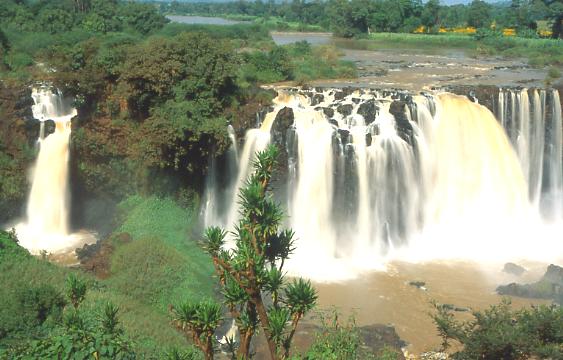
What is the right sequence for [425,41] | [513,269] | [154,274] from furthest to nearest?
1. [425,41]
2. [513,269]
3. [154,274]

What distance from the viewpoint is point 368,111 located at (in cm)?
1905

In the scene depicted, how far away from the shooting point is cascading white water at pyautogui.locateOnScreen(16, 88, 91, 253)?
1898cm

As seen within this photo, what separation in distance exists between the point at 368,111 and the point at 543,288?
6967mm

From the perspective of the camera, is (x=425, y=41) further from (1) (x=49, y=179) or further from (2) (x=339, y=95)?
(1) (x=49, y=179)

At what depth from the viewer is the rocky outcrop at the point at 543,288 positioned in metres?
15.1

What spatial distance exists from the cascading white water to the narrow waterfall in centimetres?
441

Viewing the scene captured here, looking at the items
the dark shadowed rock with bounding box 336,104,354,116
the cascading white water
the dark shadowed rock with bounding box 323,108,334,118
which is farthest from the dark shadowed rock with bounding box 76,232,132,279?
the dark shadowed rock with bounding box 336,104,354,116

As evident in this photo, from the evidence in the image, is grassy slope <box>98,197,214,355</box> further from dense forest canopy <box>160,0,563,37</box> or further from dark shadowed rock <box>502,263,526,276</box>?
dense forest canopy <box>160,0,563,37</box>

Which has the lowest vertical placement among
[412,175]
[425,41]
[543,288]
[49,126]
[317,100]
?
[543,288]

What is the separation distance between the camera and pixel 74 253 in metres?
17.5

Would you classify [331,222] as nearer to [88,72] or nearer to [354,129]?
[354,129]

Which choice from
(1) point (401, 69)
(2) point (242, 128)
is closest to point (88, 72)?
(2) point (242, 128)

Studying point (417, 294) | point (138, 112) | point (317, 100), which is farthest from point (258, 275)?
point (138, 112)

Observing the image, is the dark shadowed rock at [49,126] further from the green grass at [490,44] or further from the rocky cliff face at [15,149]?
the green grass at [490,44]
